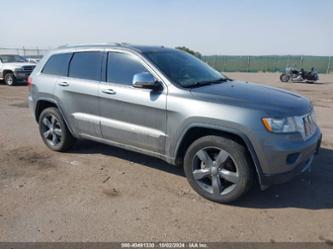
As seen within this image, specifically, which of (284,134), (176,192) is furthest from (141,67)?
(284,134)

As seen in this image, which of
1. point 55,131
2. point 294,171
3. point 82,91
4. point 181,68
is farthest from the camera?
point 55,131

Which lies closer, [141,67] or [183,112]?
[183,112]

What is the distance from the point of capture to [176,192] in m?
4.11

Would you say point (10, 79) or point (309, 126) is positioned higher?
point (309, 126)

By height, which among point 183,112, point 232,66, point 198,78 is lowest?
point 232,66

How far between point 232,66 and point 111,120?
1574 inches

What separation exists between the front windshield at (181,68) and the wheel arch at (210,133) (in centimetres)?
62

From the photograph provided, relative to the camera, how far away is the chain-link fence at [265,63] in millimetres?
40312

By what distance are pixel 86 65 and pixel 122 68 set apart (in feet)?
2.47

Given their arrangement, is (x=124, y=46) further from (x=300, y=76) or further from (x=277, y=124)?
(x=300, y=76)

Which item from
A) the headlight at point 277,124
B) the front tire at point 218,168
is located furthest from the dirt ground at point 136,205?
the headlight at point 277,124

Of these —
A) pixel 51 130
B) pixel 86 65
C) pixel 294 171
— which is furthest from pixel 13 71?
pixel 294 171

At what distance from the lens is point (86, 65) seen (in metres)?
4.93

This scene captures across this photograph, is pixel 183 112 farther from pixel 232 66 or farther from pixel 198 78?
pixel 232 66
